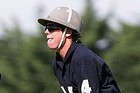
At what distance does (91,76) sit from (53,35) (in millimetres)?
727

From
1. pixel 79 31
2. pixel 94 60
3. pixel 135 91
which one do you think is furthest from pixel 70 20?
pixel 135 91

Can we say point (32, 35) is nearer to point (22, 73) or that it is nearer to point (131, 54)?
point (22, 73)

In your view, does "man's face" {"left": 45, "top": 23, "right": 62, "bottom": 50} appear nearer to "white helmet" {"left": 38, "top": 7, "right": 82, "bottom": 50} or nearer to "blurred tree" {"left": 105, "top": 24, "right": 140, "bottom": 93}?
"white helmet" {"left": 38, "top": 7, "right": 82, "bottom": 50}

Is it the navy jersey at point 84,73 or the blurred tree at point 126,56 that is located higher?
the navy jersey at point 84,73

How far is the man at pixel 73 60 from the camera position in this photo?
627 centimetres

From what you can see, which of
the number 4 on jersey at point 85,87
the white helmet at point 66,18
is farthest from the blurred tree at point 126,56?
the number 4 on jersey at point 85,87

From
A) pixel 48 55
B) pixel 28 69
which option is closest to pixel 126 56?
pixel 48 55

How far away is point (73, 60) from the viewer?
6.43m

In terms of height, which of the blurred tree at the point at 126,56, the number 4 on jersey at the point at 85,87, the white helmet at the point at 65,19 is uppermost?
the white helmet at the point at 65,19

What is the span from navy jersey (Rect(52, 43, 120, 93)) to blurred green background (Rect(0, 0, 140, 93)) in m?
30.2

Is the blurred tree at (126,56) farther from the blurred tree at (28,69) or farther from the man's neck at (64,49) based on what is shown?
the man's neck at (64,49)

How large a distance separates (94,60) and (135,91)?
31.6 m

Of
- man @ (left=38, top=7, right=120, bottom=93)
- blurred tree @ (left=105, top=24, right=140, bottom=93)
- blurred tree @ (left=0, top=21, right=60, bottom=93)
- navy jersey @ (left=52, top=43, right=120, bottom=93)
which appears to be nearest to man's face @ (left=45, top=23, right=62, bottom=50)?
man @ (left=38, top=7, right=120, bottom=93)

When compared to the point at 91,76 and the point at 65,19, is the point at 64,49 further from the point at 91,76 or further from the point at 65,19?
the point at 91,76
